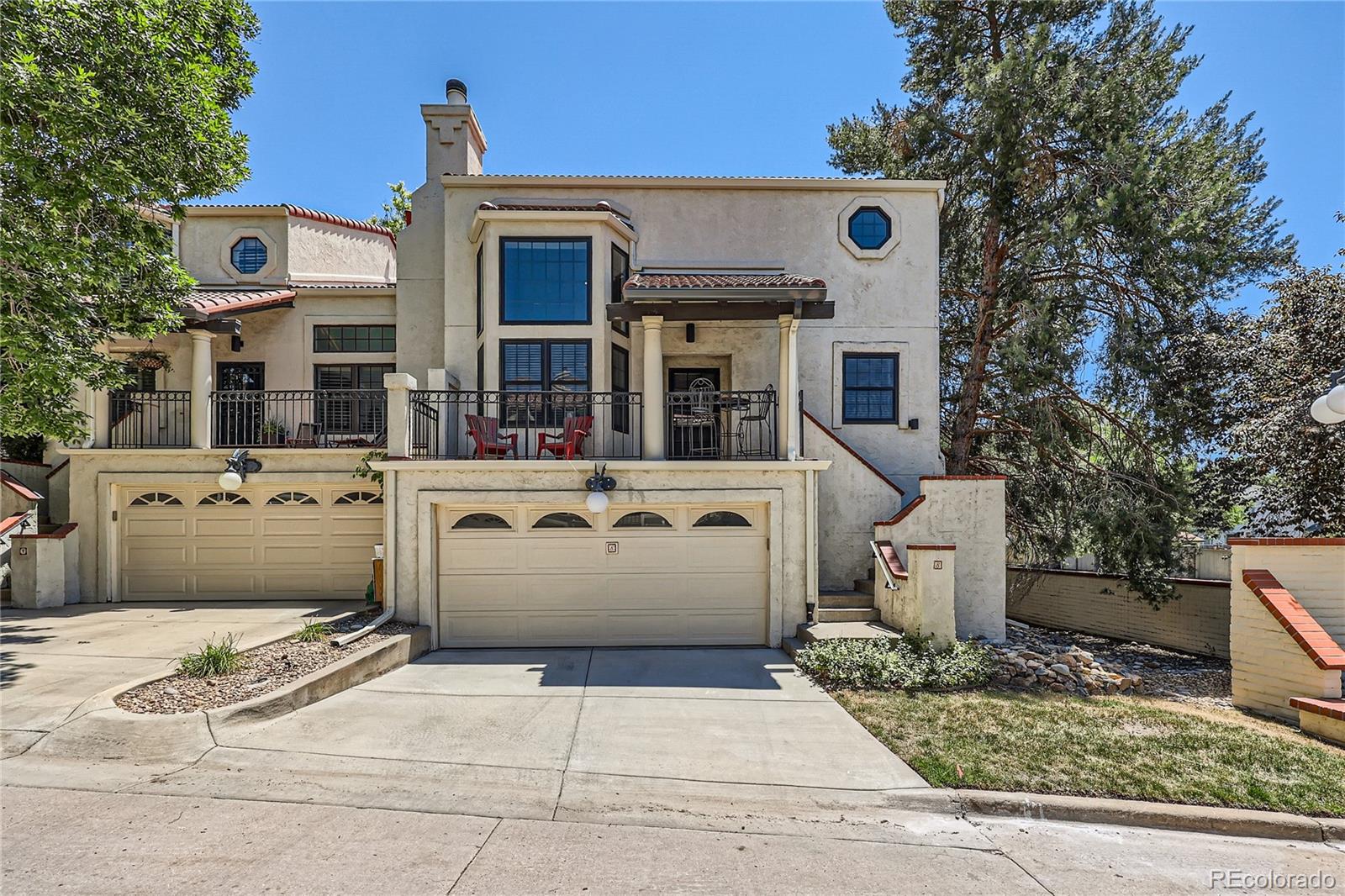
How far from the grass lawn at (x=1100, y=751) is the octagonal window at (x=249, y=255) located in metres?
15.0

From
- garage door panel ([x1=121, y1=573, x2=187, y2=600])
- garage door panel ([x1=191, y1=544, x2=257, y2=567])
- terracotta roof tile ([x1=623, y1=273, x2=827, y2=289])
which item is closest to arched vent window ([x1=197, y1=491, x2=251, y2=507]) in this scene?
garage door panel ([x1=191, y1=544, x2=257, y2=567])

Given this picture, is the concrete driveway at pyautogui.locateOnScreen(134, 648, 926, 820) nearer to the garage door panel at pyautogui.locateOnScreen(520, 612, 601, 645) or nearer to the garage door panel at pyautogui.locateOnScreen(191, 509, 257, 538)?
the garage door panel at pyautogui.locateOnScreen(520, 612, 601, 645)

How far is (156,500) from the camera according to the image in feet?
37.7

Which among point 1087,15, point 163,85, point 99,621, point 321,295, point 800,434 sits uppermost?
point 1087,15

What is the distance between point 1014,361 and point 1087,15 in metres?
8.46

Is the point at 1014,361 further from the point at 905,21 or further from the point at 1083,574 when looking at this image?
the point at 905,21

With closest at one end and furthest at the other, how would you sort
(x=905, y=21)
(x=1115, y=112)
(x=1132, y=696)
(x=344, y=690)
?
(x=344, y=690) < (x=1132, y=696) < (x=1115, y=112) < (x=905, y=21)

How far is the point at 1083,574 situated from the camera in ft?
49.3

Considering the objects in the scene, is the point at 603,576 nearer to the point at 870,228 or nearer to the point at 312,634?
the point at 312,634

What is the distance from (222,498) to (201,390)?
1901 mm

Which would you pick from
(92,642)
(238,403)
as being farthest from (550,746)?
(238,403)

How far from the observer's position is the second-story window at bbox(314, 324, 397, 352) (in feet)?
45.4

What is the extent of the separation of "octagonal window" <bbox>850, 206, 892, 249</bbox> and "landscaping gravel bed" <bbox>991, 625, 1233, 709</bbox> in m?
7.42

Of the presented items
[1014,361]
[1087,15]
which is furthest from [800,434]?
[1087,15]
